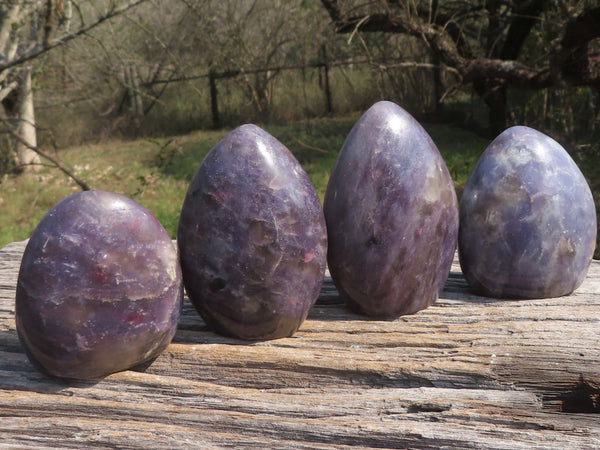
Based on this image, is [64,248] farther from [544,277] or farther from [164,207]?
[164,207]

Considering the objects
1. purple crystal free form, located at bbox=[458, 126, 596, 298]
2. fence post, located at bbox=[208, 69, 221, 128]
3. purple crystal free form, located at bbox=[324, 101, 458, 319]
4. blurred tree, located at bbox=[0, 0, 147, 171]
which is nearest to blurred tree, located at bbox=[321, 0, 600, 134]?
blurred tree, located at bbox=[0, 0, 147, 171]

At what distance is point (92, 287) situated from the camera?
5.18 feet

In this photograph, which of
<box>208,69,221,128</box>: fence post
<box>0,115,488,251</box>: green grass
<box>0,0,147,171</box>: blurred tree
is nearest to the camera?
<box>0,0,147,171</box>: blurred tree

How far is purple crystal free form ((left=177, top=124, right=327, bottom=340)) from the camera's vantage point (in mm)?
1729

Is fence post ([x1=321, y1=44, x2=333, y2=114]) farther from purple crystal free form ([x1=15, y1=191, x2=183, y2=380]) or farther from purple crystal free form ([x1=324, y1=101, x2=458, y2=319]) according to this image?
purple crystal free form ([x1=15, y1=191, x2=183, y2=380])

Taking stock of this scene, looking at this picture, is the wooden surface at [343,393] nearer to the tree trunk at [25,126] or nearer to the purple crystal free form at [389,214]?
the purple crystal free form at [389,214]

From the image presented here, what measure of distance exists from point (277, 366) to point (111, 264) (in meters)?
0.49

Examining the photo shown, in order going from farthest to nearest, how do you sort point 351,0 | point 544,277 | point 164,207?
1. point 351,0
2. point 164,207
3. point 544,277

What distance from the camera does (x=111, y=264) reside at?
160cm

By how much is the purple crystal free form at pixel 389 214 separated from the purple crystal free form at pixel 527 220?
131mm

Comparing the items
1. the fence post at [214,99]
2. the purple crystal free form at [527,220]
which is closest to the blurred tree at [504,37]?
the purple crystal free form at [527,220]

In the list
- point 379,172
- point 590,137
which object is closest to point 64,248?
point 379,172

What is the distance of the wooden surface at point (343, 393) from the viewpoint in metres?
1.56

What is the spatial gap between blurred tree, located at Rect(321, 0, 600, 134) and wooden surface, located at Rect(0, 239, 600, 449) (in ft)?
9.25
